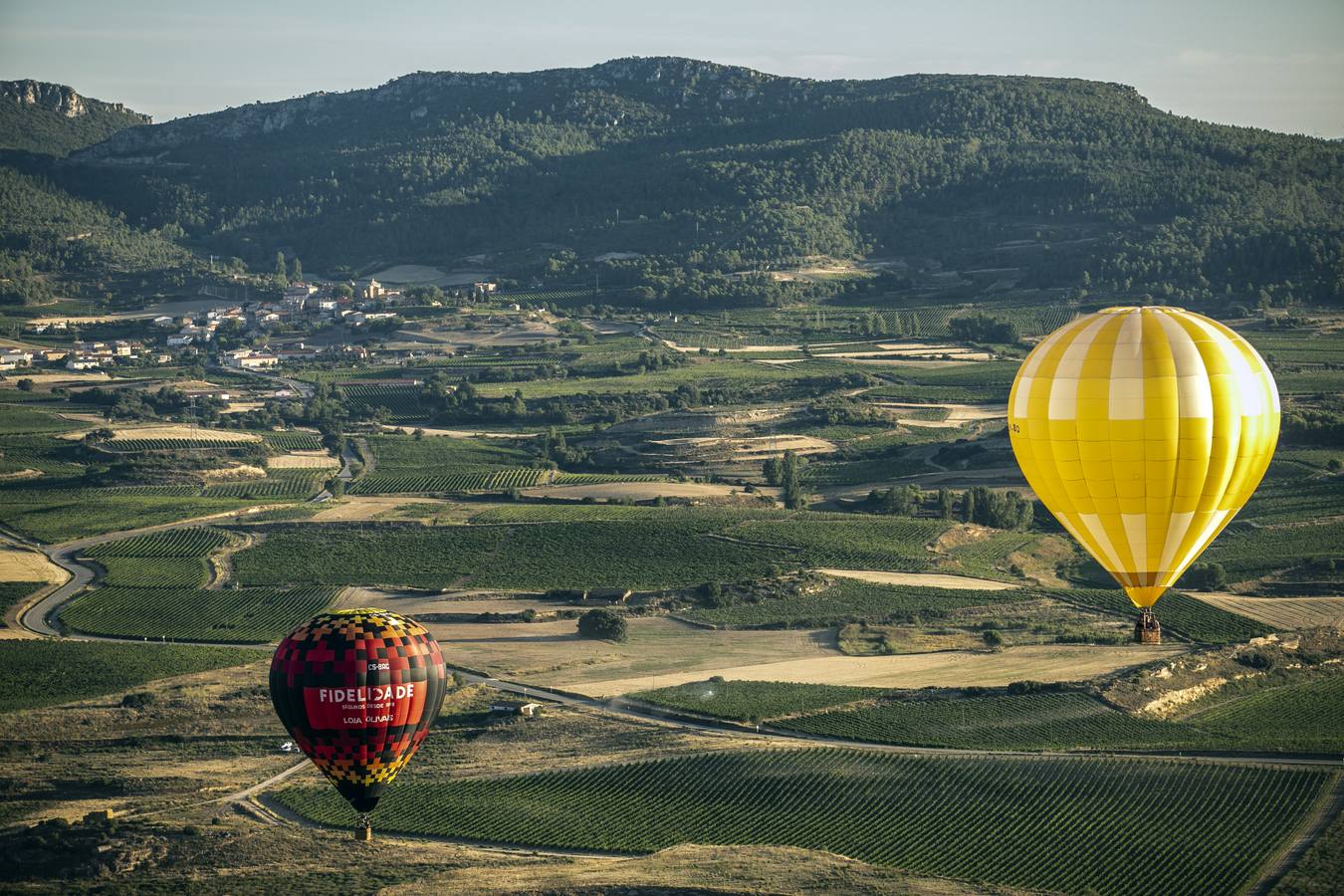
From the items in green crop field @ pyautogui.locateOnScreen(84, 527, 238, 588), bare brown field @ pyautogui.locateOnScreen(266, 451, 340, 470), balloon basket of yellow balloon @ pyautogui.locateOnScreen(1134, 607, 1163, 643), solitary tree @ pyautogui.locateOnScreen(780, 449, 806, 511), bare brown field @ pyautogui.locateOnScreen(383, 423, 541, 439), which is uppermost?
balloon basket of yellow balloon @ pyautogui.locateOnScreen(1134, 607, 1163, 643)

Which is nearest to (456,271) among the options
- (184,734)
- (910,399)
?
(910,399)

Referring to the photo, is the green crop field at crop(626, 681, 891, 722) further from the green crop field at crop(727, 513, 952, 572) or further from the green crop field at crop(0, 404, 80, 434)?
the green crop field at crop(0, 404, 80, 434)

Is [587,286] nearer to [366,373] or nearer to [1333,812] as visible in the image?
[366,373]

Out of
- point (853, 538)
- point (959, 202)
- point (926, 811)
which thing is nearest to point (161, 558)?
point (853, 538)

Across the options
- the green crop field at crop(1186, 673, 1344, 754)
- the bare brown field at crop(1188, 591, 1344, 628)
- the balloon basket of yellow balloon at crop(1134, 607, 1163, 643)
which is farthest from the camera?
the bare brown field at crop(1188, 591, 1344, 628)

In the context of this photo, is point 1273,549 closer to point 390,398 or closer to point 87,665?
point 87,665

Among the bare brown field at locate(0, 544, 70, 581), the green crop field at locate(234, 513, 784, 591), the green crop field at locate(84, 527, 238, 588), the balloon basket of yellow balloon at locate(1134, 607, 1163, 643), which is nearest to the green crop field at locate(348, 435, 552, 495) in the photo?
the green crop field at locate(84, 527, 238, 588)
